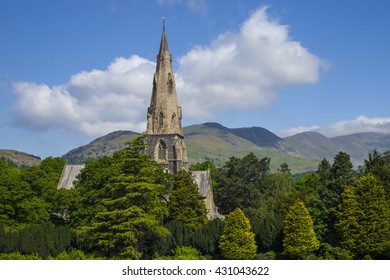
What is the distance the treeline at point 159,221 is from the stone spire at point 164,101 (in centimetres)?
1299

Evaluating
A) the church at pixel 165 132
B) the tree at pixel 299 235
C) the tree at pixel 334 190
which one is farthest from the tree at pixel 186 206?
the tree at pixel 334 190

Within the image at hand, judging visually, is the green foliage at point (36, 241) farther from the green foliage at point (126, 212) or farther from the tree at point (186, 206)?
Answer: the tree at point (186, 206)

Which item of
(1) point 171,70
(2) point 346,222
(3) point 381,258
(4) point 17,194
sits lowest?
(3) point 381,258

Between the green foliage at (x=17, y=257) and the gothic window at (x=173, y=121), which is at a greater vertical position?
the gothic window at (x=173, y=121)

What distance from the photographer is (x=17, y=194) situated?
49.4 metres

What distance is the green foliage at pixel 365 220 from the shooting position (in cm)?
3947

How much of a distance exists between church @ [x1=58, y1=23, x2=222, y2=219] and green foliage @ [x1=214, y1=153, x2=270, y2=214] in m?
5.42

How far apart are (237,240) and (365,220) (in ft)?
34.7

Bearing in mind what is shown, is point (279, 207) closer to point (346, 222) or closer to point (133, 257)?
point (346, 222)

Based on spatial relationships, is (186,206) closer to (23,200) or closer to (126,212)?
(126,212)
